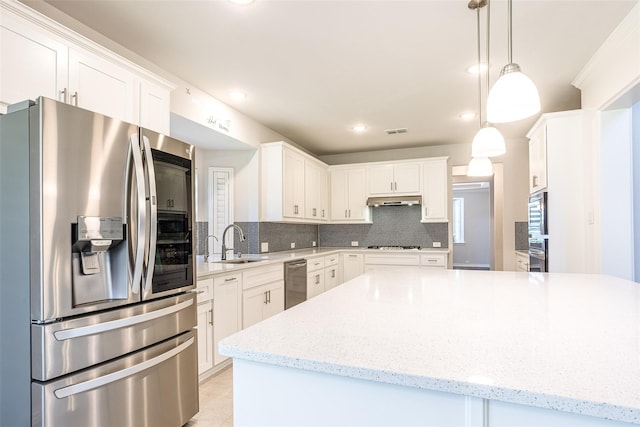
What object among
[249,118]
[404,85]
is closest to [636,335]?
[404,85]

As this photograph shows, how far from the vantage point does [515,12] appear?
203 centimetres

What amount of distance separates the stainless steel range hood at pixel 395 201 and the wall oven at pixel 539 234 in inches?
66.5

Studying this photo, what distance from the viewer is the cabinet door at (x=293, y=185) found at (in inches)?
168

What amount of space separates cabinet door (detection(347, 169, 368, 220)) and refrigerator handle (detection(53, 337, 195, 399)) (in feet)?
12.6

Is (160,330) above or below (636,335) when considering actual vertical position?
below

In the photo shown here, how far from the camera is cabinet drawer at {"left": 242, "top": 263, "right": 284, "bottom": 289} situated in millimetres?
3052

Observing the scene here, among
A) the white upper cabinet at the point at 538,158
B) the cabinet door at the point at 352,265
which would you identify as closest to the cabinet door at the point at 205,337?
the cabinet door at the point at 352,265

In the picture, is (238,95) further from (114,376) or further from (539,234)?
(539,234)

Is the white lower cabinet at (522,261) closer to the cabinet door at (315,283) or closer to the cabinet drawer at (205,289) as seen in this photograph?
the cabinet door at (315,283)

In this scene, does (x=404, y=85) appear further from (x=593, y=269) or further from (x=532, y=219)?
(x=593, y=269)

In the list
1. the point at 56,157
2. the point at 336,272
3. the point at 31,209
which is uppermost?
the point at 56,157

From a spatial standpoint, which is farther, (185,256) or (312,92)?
(312,92)

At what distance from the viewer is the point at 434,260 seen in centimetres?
471

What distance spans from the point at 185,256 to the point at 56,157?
2.86 ft
